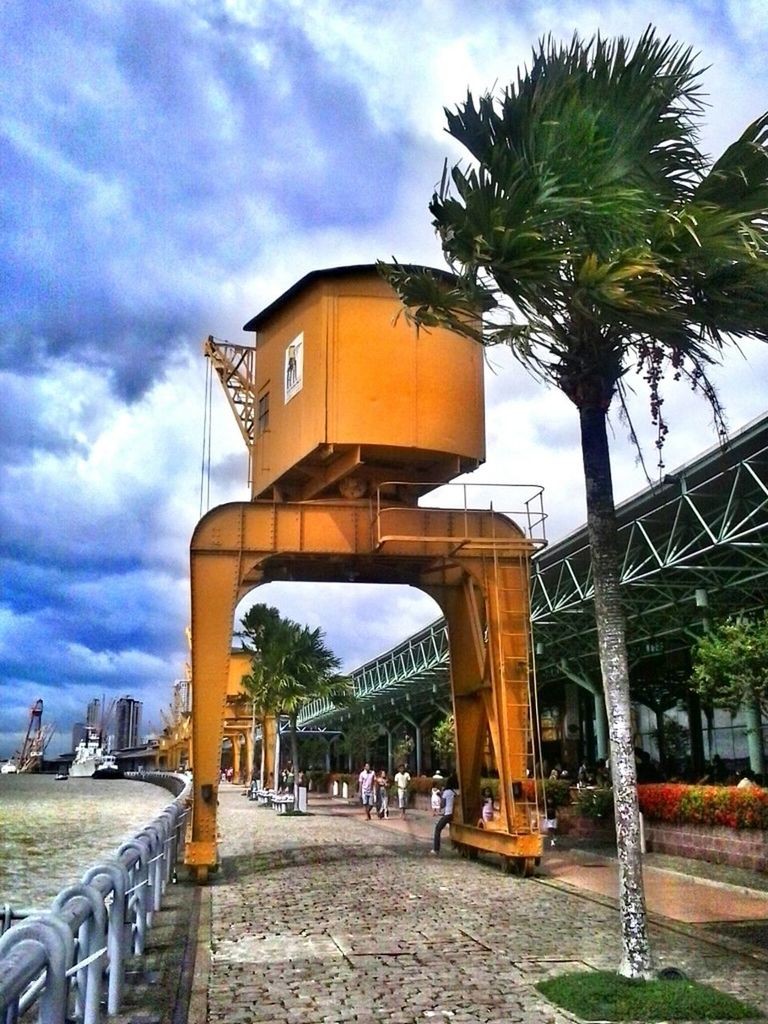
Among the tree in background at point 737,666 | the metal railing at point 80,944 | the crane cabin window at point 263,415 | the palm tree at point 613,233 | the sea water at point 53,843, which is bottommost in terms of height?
the sea water at point 53,843

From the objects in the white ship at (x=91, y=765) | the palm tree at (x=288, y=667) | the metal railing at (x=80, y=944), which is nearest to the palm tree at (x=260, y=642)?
the palm tree at (x=288, y=667)

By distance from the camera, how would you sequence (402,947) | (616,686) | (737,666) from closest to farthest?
(616,686) < (402,947) < (737,666)

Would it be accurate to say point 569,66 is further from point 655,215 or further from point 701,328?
point 701,328

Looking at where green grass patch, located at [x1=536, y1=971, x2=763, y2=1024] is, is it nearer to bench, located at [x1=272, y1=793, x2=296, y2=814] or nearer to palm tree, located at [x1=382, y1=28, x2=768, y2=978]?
palm tree, located at [x1=382, y1=28, x2=768, y2=978]

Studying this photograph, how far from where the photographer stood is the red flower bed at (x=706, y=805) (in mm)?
17281

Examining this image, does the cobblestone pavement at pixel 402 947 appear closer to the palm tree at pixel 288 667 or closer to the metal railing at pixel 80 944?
the metal railing at pixel 80 944

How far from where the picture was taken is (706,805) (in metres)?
18.9

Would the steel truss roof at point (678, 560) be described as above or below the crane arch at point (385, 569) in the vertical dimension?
above

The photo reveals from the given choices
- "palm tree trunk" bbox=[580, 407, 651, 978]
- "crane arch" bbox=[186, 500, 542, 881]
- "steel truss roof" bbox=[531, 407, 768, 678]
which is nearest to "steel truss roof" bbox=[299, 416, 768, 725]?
"steel truss roof" bbox=[531, 407, 768, 678]

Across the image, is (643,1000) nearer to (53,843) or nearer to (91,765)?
(53,843)

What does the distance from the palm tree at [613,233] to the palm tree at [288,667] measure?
32632 millimetres

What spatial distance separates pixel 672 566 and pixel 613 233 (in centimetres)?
1826

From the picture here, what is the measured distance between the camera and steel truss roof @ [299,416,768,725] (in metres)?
23.2

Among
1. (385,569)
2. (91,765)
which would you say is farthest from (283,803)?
(91,765)
